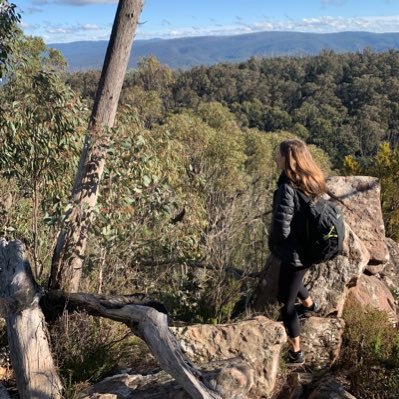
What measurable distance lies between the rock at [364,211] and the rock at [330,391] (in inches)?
94.1

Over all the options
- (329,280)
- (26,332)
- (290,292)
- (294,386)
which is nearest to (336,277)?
(329,280)

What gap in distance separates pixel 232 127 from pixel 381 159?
51.9 ft

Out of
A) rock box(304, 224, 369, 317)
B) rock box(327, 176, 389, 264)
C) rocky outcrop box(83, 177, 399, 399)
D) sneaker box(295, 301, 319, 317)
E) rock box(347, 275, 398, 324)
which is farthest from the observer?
rock box(327, 176, 389, 264)

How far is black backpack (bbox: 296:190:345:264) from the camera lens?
3793 millimetres

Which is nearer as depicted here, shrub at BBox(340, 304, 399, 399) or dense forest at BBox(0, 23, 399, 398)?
shrub at BBox(340, 304, 399, 399)

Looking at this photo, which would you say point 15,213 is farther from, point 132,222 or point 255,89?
point 255,89

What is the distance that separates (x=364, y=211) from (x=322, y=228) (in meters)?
2.66

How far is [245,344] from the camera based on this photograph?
396 cm

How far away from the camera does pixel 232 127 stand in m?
26.8

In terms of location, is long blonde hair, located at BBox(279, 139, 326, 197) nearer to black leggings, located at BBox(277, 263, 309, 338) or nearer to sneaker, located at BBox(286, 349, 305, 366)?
black leggings, located at BBox(277, 263, 309, 338)

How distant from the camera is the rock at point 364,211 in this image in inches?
240

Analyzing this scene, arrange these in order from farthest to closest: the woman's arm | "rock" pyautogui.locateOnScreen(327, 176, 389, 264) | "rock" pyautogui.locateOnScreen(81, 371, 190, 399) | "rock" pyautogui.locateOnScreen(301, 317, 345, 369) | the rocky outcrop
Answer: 1. "rock" pyautogui.locateOnScreen(327, 176, 389, 264)
2. "rock" pyautogui.locateOnScreen(301, 317, 345, 369)
3. the woman's arm
4. the rocky outcrop
5. "rock" pyautogui.locateOnScreen(81, 371, 190, 399)

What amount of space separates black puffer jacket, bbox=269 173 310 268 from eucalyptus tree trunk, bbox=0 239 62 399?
5.96 ft

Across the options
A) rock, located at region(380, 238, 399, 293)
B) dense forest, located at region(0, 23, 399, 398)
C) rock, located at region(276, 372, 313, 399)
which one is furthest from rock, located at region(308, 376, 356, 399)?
rock, located at region(380, 238, 399, 293)
